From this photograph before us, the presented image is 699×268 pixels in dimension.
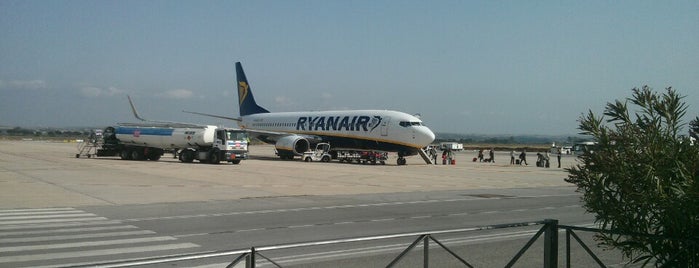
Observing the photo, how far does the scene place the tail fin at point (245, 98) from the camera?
62.0 meters

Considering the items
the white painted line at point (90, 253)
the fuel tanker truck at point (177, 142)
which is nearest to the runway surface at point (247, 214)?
the white painted line at point (90, 253)

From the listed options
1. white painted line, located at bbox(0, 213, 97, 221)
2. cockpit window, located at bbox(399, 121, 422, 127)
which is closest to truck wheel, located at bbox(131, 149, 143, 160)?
cockpit window, located at bbox(399, 121, 422, 127)

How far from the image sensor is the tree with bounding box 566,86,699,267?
522 cm

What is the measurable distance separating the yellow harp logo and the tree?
58031 millimetres

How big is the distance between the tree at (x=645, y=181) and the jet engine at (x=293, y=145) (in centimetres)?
4406

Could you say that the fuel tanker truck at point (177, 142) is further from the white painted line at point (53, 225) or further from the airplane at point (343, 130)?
the white painted line at point (53, 225)

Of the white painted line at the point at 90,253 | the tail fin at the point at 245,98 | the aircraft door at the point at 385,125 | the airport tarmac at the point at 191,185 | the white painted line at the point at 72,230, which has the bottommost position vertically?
the white painted line at the point at 72,230

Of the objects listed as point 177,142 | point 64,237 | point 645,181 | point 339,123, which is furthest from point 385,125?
point 645,181

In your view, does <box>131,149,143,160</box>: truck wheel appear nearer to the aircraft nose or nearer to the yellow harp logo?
the yellow harp logo

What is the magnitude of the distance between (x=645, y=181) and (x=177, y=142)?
42886mm

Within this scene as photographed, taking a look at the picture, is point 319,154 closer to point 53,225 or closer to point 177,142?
point 177,142

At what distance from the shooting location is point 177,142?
149ft

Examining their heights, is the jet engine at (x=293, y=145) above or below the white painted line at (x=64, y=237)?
above

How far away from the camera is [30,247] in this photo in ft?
37.8
